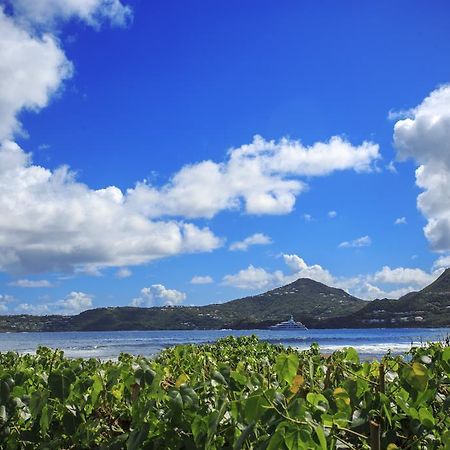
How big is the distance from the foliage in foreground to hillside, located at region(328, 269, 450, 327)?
161976mm

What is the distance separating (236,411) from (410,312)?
180 meters

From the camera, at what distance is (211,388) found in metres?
2.07

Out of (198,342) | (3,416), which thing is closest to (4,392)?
(3,416)

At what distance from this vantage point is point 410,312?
172m

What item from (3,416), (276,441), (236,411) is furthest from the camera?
(3,416)

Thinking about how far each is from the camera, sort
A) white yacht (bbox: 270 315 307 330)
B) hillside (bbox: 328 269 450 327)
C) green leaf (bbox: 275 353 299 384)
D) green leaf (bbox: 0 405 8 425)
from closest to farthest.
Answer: green leaf (bbox: 275 353 299 384) < green leaf (bbox: 0 405 8 425) < hillside (bbox: 328 269 450 327) < white yacht (bbox: 270 315 307 330)

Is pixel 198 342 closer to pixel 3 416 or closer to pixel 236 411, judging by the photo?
Result: pixel 3 416

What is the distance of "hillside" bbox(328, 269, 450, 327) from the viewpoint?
159875 millimetres

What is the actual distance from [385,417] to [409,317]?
17686 centimetres

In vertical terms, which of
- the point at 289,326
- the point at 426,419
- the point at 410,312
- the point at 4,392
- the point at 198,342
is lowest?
the point at 426,419

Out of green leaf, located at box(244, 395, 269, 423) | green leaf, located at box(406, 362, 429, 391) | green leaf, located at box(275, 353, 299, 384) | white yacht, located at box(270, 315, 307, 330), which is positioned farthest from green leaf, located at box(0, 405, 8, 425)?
white yacht, located at box(270, 315, 307, 330)

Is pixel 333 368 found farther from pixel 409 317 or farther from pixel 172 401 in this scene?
pixel 409 317

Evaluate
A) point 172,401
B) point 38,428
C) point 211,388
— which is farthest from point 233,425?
point 38,428

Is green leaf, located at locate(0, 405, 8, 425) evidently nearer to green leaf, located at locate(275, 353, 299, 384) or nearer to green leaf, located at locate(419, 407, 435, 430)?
green leaf, located at locate(275, 353, 299, 384)
